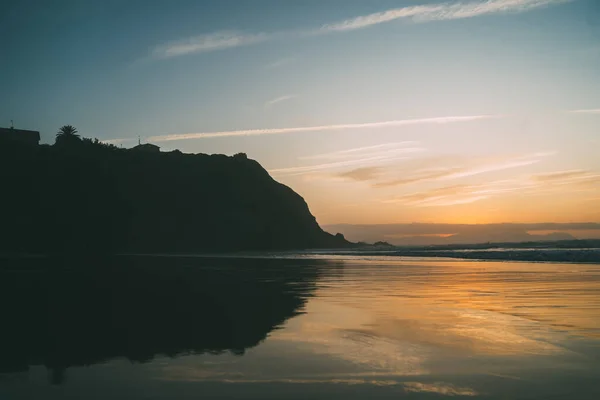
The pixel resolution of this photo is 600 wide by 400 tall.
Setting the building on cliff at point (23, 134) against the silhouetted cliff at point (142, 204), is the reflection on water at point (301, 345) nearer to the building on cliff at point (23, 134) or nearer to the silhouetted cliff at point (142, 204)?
the silhouetted cliff at point (142, 204)

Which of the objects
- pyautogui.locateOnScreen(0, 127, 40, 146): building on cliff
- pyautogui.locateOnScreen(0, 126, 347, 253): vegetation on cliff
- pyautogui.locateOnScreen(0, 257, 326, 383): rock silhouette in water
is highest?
pyautogui.locateOnScreen(0, 127, 40, 146): building on cliff

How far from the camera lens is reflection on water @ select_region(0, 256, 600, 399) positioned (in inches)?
271

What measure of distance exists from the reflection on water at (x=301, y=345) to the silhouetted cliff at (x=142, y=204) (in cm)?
7083

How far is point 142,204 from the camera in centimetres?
12506

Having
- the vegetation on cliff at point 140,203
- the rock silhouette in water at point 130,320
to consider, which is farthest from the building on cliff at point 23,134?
the rock silhouette in water at point 130,320

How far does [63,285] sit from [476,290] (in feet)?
57.0

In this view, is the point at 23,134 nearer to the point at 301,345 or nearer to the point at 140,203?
the point at 140,203

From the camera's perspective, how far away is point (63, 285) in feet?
69.7

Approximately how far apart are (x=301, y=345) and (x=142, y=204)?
401ft

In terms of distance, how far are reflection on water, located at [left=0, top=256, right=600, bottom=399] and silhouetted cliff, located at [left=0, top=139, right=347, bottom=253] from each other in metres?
70.8

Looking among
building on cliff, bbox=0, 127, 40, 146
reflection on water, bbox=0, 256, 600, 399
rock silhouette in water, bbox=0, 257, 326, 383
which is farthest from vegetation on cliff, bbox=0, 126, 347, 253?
reflection on water, bbox=0, 256, 600, 399

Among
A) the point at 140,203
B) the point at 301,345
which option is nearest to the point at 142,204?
the point at 140,203

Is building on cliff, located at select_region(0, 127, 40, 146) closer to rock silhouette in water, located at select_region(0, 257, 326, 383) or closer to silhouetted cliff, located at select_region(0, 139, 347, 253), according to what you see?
silhouetted cliff, located at select_region(0, 139, 347, 253)

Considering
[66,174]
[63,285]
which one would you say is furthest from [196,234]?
[63,285]
